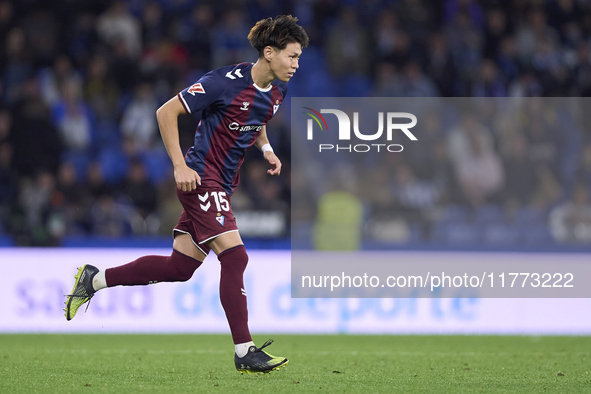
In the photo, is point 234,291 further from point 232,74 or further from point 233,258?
point 232,74

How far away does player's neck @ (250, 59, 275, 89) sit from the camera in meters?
5.08

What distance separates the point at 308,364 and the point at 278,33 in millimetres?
2378

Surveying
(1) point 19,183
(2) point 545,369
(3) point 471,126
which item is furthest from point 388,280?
(1) point 19,183

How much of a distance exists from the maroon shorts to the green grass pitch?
871 mm

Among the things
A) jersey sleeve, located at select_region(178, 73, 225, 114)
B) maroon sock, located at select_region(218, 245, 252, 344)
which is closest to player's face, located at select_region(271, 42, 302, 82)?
jersey sleeve, located at select_region(178, 73, 225, 114)

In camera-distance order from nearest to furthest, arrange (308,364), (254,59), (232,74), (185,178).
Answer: (185,178) → (232,74) → (308,364) → (254,59)

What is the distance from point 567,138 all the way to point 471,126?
1.23 m

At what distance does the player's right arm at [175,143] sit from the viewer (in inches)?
189

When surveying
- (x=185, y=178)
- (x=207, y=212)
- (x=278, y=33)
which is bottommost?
(x=207, y=212)

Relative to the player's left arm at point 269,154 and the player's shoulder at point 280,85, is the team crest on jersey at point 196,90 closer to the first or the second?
the player's shoulder at point 280,85

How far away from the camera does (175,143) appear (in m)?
4.83

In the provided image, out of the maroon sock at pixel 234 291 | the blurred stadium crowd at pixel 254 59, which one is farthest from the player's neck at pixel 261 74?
the blurred stadium crowd at pixel 254 59

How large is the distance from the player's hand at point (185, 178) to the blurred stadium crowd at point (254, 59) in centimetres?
498

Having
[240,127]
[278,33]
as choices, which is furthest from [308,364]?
[278,33]
